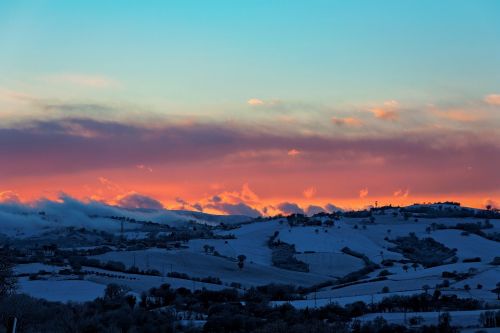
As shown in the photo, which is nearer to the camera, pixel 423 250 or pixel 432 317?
pixel 432 317

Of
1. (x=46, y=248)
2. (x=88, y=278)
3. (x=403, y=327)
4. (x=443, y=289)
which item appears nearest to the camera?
(x=403, y=327)

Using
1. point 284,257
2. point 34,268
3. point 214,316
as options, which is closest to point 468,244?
point 284,257

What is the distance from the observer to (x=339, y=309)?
59562mm

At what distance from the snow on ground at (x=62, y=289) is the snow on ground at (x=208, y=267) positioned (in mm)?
29814

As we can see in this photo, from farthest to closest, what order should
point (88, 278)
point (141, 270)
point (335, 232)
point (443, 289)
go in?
1. point (335, 232)
2. point (141, 270)
3. point (88, 278)
4. point (443, 289)

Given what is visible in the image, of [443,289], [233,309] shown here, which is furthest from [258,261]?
[233,309]

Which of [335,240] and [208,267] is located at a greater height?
[335,240]

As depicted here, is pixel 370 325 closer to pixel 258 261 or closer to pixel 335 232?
pixel 258 261

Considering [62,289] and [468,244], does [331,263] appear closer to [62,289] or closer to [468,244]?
[468,244]

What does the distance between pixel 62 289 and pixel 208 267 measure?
45.7 meters

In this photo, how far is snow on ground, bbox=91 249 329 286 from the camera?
409 feet

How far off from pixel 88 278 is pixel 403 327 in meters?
57.8

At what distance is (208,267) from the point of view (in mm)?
Result: 131625

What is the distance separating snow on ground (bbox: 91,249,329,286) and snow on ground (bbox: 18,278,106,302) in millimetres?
29814
